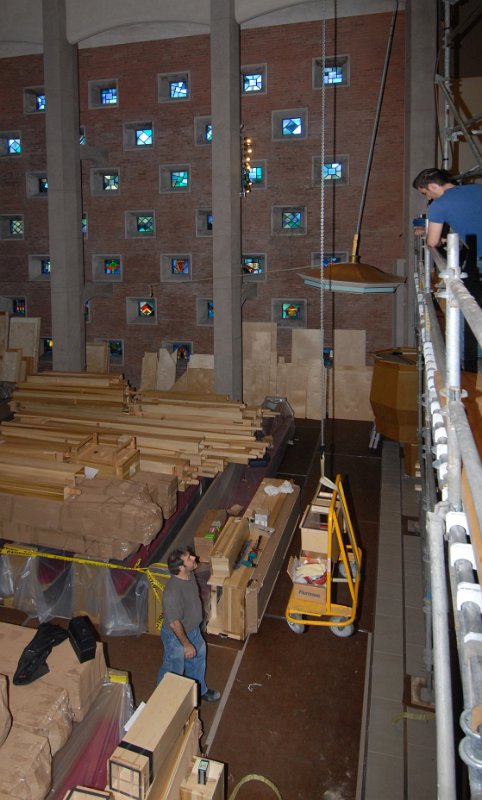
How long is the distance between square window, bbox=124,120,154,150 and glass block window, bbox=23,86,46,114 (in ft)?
9.83

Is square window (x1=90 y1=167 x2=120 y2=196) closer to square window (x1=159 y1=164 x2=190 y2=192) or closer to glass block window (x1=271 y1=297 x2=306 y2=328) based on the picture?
square window (x1=159 y1=164 x2=190 y2=192)

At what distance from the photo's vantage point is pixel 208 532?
881 centimetres

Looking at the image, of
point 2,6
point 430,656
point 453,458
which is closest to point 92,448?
point 430,656

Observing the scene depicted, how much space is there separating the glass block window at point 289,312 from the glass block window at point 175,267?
292 cm

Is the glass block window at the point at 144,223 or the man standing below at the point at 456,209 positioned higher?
the glass block window at the point at 144,223

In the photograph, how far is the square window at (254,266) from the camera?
18031 millimetres

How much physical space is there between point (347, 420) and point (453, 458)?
49.8 ft

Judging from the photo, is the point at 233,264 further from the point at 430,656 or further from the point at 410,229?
the point at 430,656

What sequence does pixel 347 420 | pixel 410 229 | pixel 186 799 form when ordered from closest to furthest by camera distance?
pixel 186 799 < pixel 410 229 < pixel 347 420

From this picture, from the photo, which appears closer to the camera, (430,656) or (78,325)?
(430,656)

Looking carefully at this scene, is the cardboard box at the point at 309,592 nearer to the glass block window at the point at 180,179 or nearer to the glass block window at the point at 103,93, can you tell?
the glass block window at the point at 180,179

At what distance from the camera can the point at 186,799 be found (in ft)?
14.7

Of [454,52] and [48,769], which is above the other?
[454,52]

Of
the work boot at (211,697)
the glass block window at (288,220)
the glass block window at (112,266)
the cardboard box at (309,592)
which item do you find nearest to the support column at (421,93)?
the glass block window at (288,220)
